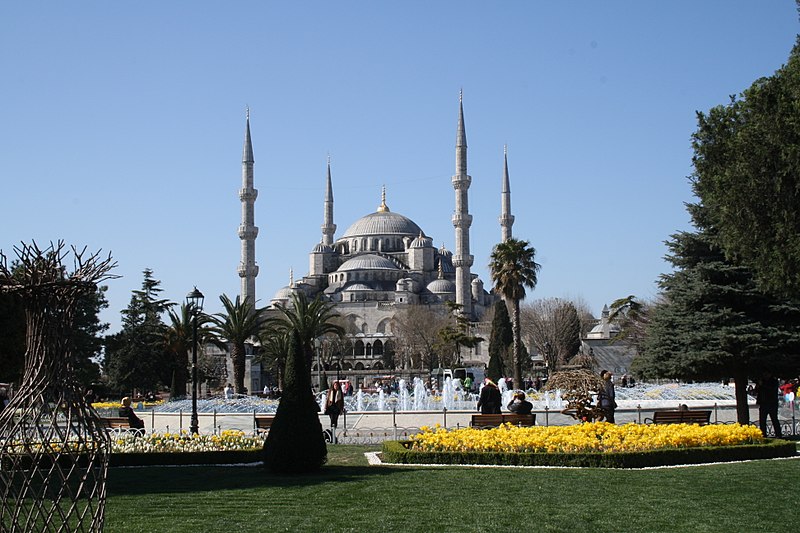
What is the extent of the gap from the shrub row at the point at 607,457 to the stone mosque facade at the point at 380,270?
5086 centimetres

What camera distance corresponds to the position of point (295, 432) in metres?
9.91

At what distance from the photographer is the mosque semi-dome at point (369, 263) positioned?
8906cm

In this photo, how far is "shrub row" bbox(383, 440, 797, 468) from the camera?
10.7 metres

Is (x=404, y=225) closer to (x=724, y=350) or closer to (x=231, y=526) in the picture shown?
(x=724, y=350)

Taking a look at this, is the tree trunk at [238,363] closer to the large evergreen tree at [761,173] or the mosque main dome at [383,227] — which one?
the large evergreen tree at [761,173]

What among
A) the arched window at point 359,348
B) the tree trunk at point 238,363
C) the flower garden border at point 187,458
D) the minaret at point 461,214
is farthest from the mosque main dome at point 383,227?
the flower garden border at point 187,458

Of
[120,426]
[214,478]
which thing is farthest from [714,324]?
[120,426]

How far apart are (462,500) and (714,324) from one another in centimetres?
867

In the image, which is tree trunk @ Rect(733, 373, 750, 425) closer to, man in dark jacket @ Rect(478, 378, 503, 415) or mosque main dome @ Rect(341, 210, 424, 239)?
man in dark jacket @ Rect(478, 378, 503, 415)

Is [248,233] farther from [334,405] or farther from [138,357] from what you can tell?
[334,405]

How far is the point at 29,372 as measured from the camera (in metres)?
5.21

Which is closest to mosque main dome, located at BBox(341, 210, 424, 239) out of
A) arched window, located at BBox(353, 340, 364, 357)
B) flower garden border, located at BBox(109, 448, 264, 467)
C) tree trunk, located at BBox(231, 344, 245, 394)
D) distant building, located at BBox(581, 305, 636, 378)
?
arched window, located at BBox(353, 340, 364, 357)

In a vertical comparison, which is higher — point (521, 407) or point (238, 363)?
point (238, 363)

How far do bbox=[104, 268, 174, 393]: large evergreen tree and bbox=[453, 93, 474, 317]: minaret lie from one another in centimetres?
2785
